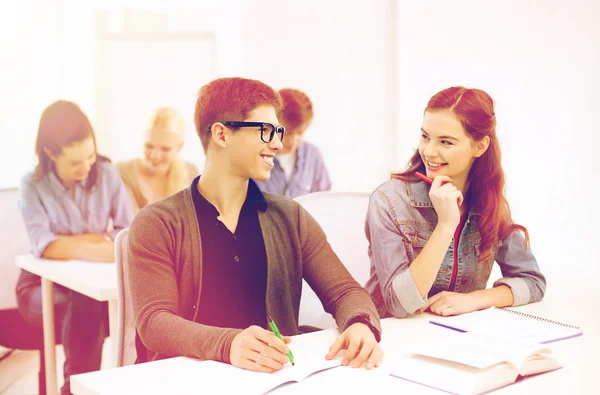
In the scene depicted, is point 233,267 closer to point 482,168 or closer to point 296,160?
point 482,168

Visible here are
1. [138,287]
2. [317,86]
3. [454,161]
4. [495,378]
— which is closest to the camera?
[495,378]

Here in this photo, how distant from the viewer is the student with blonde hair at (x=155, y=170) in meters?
3.12

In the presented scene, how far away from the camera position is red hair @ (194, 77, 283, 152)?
137 cm

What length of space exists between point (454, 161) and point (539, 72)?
3.43ft

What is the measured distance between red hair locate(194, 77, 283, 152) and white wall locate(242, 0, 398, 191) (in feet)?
6.82

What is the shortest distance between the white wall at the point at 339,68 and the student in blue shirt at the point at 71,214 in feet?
4.67

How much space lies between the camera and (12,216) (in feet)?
8.68

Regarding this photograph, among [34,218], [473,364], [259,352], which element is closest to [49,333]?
[34,218]

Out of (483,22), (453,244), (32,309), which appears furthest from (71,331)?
(483,22)

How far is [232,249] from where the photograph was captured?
1378 millimetres

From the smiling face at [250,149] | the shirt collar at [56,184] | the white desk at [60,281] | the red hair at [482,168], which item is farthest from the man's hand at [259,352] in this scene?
the shirt collar at [56,184]

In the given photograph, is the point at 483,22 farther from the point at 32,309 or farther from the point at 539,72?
the point at 32,309

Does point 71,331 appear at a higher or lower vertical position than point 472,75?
lower

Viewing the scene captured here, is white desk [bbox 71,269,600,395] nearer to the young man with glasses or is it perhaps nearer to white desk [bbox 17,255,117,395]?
the young man with glasses
